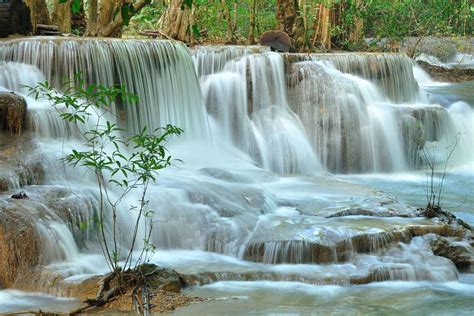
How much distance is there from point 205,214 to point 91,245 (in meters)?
1.44

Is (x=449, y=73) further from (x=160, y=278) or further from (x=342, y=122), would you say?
(x=160, y=278)

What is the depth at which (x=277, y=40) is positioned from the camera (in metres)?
15.8

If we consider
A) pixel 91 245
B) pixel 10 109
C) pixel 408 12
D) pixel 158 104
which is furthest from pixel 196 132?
pixel 408 12

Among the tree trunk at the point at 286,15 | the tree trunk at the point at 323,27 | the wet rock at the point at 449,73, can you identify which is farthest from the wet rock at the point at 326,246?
the wet rock at the point at 449,73

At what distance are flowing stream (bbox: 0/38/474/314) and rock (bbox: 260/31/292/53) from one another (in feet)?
3.71

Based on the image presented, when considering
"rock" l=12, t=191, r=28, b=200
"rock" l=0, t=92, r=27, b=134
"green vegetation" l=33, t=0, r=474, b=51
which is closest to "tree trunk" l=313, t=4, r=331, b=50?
"green vegetation" l=33, t=0, r=474, b=51

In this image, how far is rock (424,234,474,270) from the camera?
26.5 feet

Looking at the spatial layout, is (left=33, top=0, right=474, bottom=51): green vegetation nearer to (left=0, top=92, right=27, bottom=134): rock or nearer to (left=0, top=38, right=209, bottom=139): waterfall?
(left=0, top=38, right=209, bottom=139): waterfall

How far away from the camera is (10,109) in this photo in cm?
927

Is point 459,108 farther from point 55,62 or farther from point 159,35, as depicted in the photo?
point 55,62

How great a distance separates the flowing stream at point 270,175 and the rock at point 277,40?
1.13 m

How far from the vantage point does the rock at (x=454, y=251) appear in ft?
26.5

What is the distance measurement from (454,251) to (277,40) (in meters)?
8.47

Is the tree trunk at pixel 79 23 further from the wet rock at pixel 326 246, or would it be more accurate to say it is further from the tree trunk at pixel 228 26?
the wet rock at pixel 326 246
